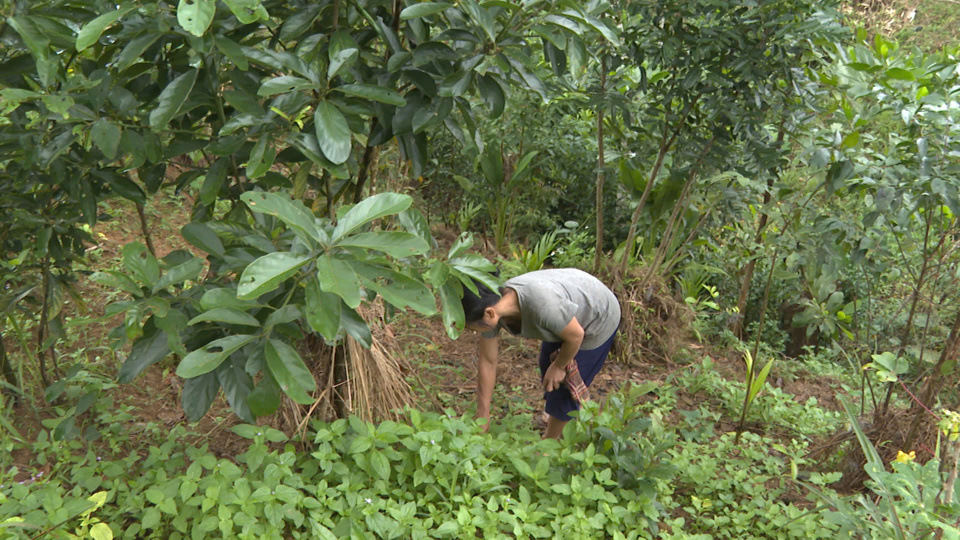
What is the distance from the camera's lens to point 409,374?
3.53 meters

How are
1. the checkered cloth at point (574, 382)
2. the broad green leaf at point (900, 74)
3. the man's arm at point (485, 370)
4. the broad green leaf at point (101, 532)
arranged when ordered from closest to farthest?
1. the broad green leaf at point (101, 532)
2. the broad green leaf at point (900, 74)
3. the man's arm at point (485, 370)
4. the checkered cloth at point (574, 382)

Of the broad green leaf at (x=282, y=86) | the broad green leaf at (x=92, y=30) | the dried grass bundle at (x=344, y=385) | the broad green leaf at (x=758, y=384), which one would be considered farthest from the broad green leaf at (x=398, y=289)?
the broad green leaf at (x=758, y=384)

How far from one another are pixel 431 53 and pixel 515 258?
10.4 feet

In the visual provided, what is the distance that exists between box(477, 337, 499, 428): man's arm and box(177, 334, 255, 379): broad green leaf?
1484 mm

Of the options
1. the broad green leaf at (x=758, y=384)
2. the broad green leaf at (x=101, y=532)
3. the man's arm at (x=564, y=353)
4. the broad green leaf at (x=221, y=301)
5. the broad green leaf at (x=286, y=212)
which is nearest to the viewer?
the broad green leaf at (x=286, y=212)

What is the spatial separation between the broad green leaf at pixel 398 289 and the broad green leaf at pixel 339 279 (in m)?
0.07

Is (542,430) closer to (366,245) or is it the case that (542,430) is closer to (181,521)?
(181,521)

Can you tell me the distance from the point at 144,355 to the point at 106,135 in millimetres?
642

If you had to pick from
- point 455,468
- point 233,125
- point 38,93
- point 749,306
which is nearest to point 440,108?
point 233,125

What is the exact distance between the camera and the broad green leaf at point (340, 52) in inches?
74.0

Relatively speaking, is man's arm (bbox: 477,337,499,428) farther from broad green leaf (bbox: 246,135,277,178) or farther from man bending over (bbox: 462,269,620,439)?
broad green leaf (bbox: 246,135,277,178)

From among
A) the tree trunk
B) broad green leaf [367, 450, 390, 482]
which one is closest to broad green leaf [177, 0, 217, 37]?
broad green leaf [367, 450, 390, 482]

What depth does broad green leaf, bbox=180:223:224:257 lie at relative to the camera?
6.71ft

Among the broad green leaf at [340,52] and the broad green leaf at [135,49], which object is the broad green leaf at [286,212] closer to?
the broad green leaf at [340,52]
